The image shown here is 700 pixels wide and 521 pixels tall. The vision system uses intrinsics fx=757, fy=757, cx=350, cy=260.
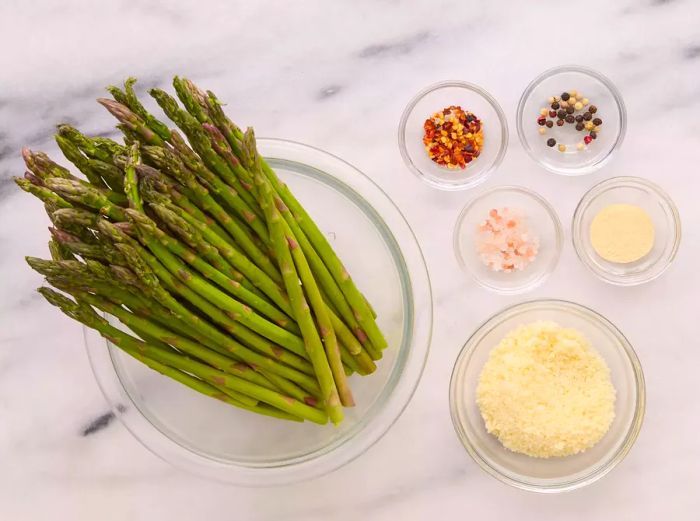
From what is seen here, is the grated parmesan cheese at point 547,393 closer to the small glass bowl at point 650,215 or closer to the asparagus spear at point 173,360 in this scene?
the small glass bowl at point 650,215

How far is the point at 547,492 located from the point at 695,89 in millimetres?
1067

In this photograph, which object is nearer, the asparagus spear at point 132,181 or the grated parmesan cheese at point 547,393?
the asparagus spear at point 132,181

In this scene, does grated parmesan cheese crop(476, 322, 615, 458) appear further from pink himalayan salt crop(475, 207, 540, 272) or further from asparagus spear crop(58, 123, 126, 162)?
asparagus spear crop(58, 123, 126, 162)

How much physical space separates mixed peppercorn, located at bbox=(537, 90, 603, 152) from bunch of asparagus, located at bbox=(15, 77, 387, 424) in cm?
72

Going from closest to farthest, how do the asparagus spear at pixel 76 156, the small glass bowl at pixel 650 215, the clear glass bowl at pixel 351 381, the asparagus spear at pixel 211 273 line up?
1. the asparagus spear at pixel 211 273
2. the asparagus spear at pixel 76 156
3. the clear glass bowl at pixel 351 381
4. the small glass bowl at pixel 650 215

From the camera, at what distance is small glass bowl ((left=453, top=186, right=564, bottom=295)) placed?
1909 millimetres

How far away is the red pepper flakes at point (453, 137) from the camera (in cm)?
194

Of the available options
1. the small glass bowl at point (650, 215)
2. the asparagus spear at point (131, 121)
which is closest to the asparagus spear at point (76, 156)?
the asparagus spear at point (131, 121)

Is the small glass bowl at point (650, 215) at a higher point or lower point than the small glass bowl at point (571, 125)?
lower

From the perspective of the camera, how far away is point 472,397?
73.4 inches

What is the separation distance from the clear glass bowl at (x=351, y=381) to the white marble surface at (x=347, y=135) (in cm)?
15

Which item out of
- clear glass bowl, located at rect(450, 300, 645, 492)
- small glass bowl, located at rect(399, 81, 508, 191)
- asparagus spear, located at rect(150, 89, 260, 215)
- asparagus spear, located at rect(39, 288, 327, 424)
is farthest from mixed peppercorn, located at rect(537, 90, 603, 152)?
asparagus spear, located at rect(39, 288, 327, 424)

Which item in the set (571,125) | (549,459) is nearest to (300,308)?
(549,459)

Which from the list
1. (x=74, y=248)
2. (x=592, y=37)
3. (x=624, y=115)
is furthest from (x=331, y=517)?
(x=592, y=37)
